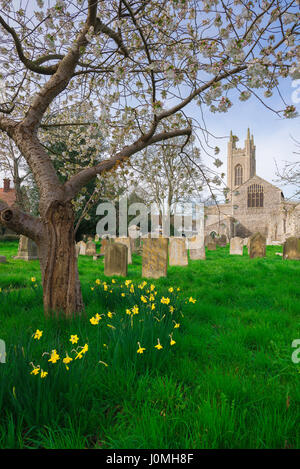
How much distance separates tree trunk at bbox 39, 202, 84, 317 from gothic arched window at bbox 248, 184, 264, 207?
154ft

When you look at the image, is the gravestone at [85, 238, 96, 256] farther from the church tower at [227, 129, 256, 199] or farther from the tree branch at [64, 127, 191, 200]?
the church tower at [227, 129, 256, 199]

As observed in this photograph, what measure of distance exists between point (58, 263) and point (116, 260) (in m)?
4.03

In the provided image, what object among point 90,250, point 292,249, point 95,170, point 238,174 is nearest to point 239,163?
point 238,174

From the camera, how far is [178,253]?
991 centimetres

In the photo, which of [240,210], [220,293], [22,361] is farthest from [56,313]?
[240,210]

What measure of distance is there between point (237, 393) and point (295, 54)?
4.05 metres

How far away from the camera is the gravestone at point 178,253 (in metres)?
9.81

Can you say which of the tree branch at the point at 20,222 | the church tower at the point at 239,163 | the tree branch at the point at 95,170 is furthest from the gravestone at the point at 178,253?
the church tower at the point at 239,163

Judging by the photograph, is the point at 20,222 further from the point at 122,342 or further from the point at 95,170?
the point at 122,342

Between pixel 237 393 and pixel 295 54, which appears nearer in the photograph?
pixel 237 393

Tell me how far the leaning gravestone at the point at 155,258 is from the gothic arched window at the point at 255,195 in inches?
1694
